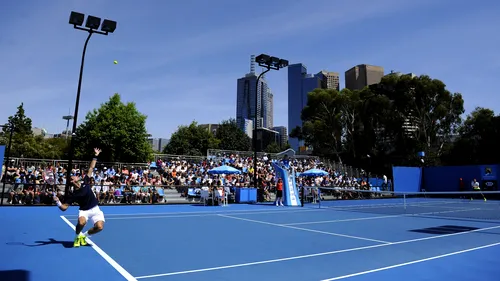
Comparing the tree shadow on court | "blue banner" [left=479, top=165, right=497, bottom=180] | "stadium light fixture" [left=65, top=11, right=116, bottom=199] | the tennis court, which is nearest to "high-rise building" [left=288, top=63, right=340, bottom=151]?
"blue banner" [left=479, top=165, right=497, bottom=180]

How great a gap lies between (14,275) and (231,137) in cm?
7068

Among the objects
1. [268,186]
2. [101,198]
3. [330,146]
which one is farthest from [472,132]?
[101,198]

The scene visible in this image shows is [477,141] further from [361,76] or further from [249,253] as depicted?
[249,253]

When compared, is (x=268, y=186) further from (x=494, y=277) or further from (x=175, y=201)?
(x=494, y=277)

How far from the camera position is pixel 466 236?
943 cm

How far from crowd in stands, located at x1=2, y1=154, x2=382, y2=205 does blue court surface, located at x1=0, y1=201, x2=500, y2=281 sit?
8.14m

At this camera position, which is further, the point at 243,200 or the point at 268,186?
the point at 268,186

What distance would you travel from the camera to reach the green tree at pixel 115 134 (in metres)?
41.0

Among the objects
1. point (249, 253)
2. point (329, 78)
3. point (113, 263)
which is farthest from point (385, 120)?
point (329, 78)

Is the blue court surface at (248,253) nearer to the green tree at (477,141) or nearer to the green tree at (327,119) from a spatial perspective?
the green tree at (477,141)

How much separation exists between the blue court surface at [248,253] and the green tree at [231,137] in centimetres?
6373

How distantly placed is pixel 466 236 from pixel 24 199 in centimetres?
2000

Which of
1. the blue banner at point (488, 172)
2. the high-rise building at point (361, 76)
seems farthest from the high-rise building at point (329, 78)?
the blue banner at point (488, 172)

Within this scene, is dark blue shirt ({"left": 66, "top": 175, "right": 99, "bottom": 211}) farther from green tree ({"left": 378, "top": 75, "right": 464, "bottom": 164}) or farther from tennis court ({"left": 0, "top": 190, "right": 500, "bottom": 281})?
green tree ({"left": 378, "top": 75, "right": 464, "bottom": 164})
